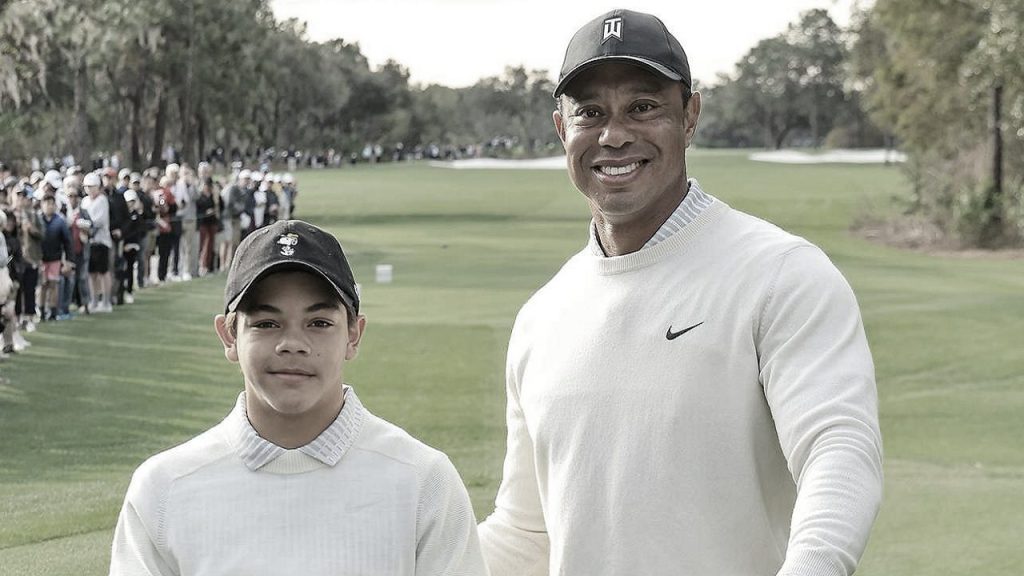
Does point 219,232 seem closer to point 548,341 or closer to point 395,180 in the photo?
point 548,341

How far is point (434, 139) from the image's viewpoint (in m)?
145

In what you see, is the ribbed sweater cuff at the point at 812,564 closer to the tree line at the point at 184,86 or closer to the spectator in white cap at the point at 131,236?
the spectator in white cap at the point at 131,236

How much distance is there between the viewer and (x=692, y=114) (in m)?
3.67

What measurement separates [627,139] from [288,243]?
753 mm

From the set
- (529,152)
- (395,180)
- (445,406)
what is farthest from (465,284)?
(529,152)

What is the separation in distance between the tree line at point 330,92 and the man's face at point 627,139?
0.34 m

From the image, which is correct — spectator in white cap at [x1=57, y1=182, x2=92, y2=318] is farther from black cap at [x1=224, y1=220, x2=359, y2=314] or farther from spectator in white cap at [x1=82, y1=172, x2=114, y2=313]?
black cap at [x1=224, y1=220, x2=359, y2=314]

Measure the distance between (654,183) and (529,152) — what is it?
134289 millimetres

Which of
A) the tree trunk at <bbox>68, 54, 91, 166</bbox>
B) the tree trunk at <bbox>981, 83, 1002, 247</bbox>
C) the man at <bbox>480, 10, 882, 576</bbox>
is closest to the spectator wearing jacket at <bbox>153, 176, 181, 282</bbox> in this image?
the tree trunk at <bbox>981, 83, 1002, 247</bbox>

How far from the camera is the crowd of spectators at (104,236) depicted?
746 inches

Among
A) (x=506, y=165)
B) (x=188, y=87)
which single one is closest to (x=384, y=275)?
(x=188, y=87)

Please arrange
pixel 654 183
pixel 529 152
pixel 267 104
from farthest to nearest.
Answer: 1. pixel 529 152
2. pixel 267 104
3. pixel 654 183

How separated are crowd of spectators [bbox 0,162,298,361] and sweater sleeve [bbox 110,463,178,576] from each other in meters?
13.5

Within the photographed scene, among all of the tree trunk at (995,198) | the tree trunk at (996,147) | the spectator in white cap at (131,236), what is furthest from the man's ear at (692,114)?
the tree trunk at (996,147)
